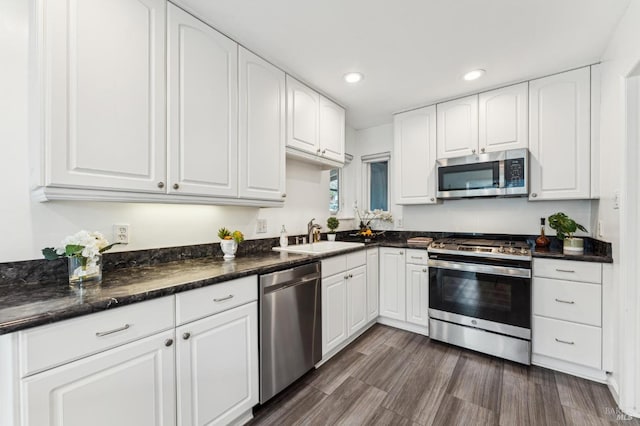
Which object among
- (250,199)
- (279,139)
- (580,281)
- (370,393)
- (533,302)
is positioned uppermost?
(279,139)

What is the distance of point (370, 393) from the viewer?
1.86 metres

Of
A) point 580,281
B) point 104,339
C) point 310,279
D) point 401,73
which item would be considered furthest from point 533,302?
point 104,339

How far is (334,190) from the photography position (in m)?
3.59

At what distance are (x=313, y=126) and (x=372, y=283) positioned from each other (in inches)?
67.3

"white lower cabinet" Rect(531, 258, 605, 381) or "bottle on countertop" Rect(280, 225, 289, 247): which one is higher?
"bottle on countertop" Rect(280, 225, 289, 247)

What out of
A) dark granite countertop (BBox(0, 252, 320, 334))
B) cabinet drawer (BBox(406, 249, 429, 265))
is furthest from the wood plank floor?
dark granite countertop (BBox(0, 252, 320, 334))

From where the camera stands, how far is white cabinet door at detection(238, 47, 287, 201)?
6.18 feet

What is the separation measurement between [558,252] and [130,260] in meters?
3.15

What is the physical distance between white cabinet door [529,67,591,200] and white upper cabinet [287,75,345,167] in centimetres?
175

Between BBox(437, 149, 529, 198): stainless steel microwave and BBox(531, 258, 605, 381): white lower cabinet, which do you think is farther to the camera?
BBox(437, 149, 529, 198): stainless steel microwave

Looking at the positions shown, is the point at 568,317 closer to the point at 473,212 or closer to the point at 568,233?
the point at 568,233

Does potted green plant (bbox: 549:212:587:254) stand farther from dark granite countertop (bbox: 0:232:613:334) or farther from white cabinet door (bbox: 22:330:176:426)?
white cabinet door (bbox: 22:330:176:426)

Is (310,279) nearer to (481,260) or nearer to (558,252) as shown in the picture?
(481,260)

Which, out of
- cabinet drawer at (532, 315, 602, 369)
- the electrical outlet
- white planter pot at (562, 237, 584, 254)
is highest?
the electrical outlet
